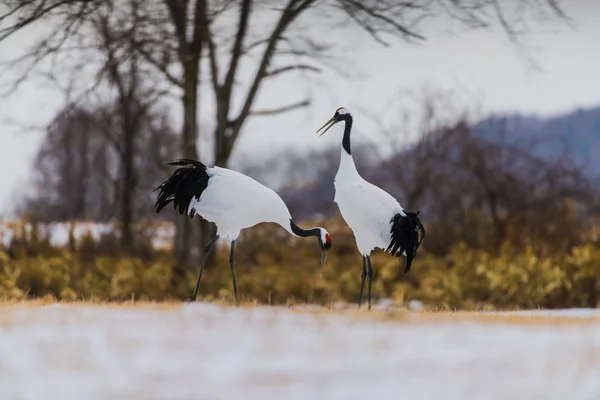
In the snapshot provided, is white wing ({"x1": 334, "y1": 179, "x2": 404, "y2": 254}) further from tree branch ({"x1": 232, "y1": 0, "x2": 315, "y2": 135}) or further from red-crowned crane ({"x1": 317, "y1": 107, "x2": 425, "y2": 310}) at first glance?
tree branch ({"x1": 232, "y1": 0, "x2": 315, "y2": 135})

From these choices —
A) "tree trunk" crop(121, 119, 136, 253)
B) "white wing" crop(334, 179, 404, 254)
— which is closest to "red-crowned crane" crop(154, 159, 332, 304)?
"white wing" crop(334, 179, 404, 254)

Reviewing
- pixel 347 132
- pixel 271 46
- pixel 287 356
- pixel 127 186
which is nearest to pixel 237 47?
pixel 271 46

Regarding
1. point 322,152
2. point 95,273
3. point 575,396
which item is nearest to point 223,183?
point 575,396

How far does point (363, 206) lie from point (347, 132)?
33.0 inches

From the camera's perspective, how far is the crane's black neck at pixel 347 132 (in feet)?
27.6

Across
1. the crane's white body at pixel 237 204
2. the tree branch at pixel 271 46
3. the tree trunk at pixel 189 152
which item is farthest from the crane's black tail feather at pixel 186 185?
the tree branch at pixel 271 46

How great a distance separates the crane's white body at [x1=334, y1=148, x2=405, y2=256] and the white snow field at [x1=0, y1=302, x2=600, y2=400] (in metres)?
1.11

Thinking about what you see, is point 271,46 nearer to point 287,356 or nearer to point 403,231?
point 403,231

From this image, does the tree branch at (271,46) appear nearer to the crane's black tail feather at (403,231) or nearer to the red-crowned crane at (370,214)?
the red-crowned crane at (370,214)

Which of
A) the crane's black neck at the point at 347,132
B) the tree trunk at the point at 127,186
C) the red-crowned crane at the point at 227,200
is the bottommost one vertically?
the tree trunk at the point at 127,186

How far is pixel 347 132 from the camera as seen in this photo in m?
8.58

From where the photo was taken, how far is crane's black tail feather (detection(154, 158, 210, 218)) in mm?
8484

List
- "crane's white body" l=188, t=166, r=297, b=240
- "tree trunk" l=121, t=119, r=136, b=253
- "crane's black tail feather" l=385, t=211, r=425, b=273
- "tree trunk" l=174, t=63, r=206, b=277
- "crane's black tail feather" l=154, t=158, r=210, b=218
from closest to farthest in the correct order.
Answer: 1. "crane's white body" l=188, t=166, r=297, b=240
2. "crane's black tail feather" l=385, t=211, r=425, b=273
3. "crane's black tail feather" l=154, t=158, r=210, b=218
4. "tree trunk" l=174, t=63, r=206, b=277
5. "tree trunk" l=121, t=119, r=136, b=253

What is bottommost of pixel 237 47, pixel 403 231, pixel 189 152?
pixel 189 152
